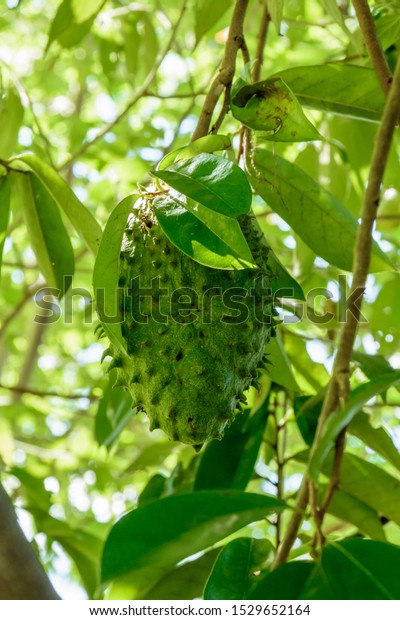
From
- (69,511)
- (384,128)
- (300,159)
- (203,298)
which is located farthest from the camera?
(69,511)

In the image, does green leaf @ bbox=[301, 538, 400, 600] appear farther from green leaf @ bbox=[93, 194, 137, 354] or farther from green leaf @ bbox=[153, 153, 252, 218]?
green leaf @ bbox=[153, 153, 252, 218]

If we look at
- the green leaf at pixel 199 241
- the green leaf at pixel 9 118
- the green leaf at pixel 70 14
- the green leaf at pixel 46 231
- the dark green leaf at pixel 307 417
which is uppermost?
the green leaf at pixel 70 14

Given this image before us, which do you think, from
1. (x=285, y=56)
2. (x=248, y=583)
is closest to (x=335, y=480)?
(x=248, y=583)

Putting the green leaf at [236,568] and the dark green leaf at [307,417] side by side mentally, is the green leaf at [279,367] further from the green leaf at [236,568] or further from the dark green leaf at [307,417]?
the green leaf at [236,568]

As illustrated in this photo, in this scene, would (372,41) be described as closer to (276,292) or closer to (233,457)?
(276,292)

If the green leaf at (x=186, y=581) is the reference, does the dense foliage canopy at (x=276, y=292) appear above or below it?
above

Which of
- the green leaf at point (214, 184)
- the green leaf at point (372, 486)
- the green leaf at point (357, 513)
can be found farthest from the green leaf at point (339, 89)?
the green leaf at point (357, 513)

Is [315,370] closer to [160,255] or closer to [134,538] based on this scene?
[160,255]
